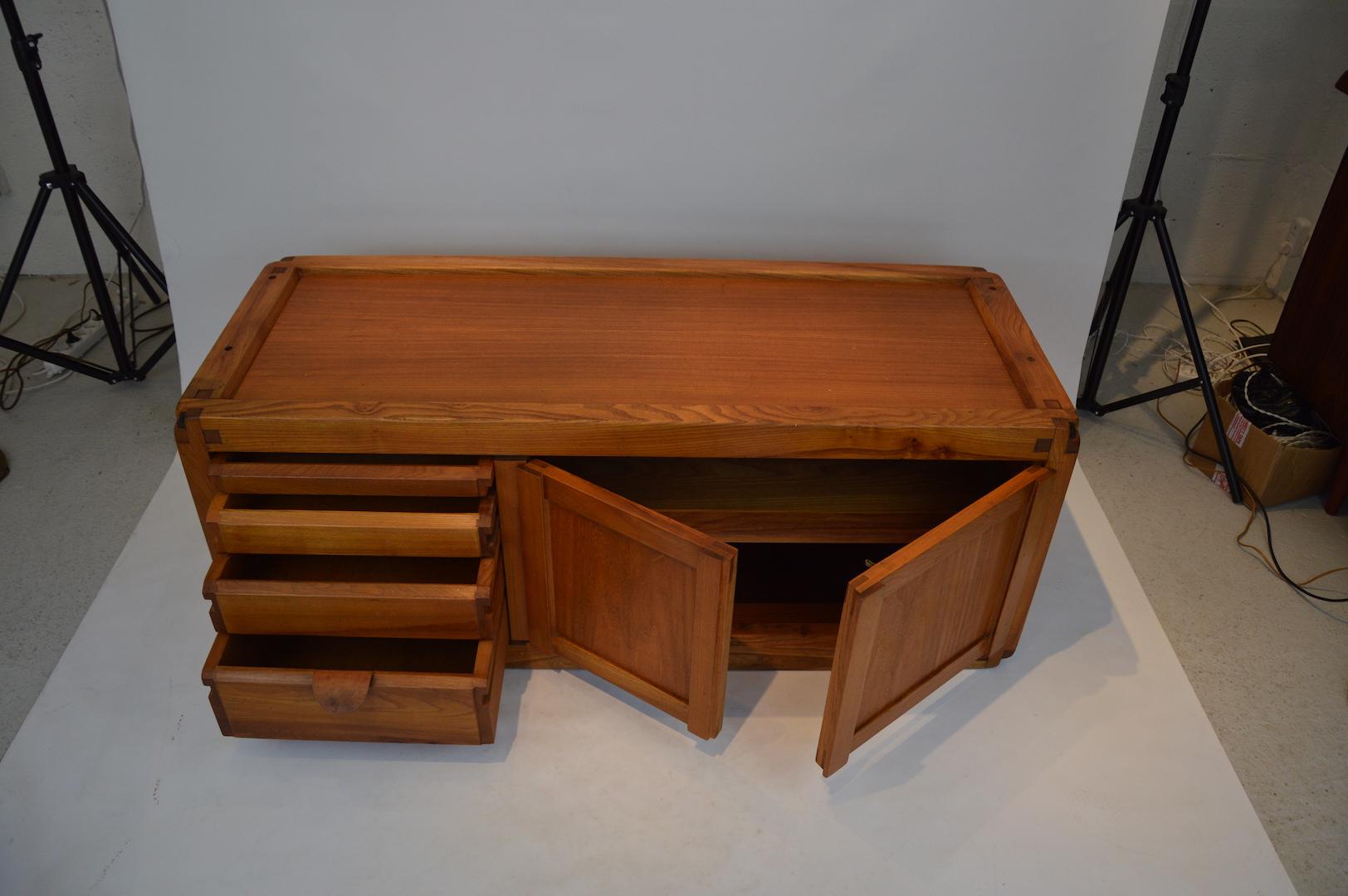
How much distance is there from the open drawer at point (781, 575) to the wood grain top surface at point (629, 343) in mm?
160

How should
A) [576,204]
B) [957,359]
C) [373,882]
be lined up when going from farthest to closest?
[576,204] → [957,359] → [373,882]

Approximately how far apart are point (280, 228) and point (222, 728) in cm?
94

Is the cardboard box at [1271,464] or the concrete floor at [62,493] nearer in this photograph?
the concrete floor at [62,493]

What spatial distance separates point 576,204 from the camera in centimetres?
195

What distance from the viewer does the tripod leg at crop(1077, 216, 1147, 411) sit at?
2.13 meters

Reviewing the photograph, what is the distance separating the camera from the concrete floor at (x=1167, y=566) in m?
1.62

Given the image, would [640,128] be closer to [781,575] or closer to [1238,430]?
[781,575]

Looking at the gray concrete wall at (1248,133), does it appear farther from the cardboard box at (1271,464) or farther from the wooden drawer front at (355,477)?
the wooden drawer front at (355,477)

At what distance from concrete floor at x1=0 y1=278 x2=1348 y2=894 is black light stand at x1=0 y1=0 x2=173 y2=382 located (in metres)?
0.06

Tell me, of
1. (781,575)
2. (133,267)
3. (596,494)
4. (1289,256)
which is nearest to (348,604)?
(596,494)

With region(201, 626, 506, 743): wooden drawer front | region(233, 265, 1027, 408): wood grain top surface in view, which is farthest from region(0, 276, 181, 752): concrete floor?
region(233, 265, 1027, 408): wood grain top surface

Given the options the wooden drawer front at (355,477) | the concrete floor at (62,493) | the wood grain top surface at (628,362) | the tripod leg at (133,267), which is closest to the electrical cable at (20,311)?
the concrete floor at (62,493)

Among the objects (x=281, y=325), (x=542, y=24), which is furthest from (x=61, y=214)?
(x=542, y=24)

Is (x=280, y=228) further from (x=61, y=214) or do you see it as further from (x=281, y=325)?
(x=61, y=214)
